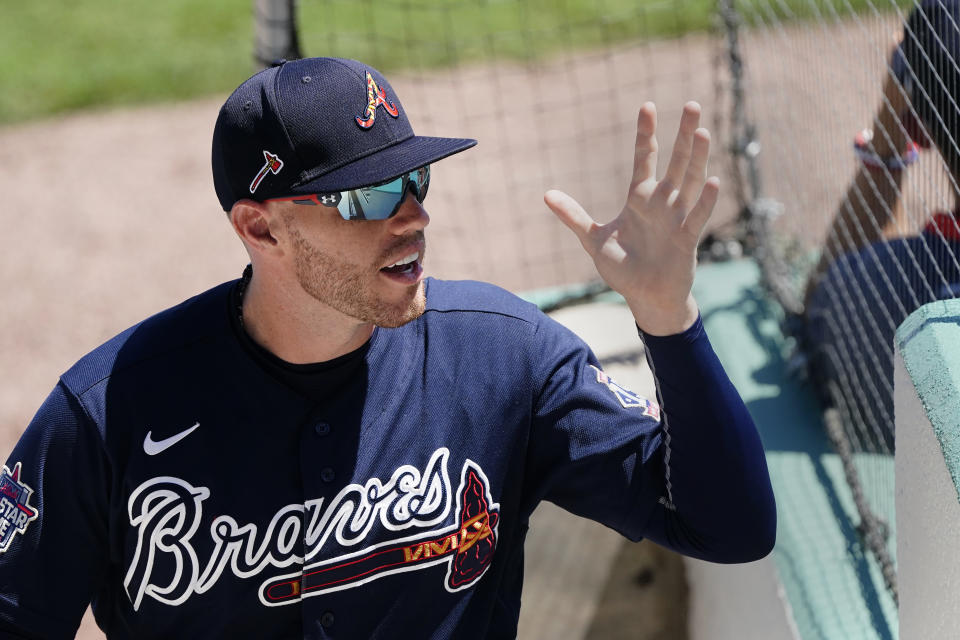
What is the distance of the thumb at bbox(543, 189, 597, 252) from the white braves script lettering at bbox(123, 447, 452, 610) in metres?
0.51

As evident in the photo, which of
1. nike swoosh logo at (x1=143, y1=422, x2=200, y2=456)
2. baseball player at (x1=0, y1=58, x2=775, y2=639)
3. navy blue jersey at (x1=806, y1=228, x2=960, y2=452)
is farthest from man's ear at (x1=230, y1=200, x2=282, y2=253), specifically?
navy blue jersey at (x1=806, y1=228, x2=960, y2=452)

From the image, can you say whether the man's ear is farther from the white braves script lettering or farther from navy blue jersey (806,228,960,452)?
navy blue jersey (806,228,960,452)

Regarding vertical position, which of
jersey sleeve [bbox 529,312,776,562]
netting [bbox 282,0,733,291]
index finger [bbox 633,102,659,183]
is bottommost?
netting [bbox 282,0,733,291]

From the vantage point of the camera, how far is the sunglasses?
177cm

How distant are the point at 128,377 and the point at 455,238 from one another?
3770mm

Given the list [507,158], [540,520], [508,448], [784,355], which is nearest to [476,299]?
[508,448]

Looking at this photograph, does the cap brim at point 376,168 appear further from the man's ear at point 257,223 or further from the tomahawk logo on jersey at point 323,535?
the tomahawk logo on jersey at point 323,535

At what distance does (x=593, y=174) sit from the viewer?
5.69 meters

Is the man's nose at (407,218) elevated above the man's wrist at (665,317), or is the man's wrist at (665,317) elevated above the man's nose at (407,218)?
the man's nose at (407,218)

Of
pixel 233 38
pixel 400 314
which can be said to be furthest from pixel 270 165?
pixel 233 38

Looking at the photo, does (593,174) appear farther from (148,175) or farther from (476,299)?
(476,299)

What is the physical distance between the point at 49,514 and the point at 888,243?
205 centimetres

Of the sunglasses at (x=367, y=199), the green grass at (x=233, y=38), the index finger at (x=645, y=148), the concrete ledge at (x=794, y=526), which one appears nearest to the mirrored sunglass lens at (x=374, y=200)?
the sunglasses at (x=367, y=199)

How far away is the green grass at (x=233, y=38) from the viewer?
7219 mm
